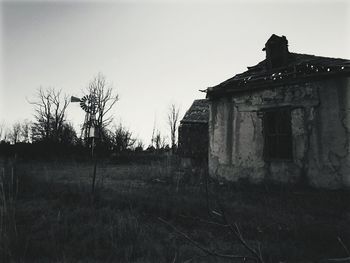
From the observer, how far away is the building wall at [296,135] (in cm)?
668

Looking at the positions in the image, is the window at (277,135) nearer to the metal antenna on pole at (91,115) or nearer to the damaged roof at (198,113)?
the metal antenna on pole at (91,115)

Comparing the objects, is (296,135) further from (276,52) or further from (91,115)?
(91,115)

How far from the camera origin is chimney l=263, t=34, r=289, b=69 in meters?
8.85

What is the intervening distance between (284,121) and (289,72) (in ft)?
5.08

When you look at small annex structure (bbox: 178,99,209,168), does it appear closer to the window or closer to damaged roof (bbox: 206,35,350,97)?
damaged roof (bbox: 206,35,350,97)

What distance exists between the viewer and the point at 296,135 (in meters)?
7.40

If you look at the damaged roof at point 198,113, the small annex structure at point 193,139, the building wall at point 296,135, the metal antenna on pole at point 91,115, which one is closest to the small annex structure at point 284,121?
the building wall at point 296,135

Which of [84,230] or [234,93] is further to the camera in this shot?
[234,93]

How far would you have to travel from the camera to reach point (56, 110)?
120 feet

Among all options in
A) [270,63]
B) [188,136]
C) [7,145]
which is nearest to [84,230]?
[270,63]

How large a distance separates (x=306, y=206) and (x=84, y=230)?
17.1 feet

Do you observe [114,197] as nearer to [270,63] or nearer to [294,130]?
[294,130]

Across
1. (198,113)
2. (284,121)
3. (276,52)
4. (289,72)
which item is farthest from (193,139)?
(289,72)

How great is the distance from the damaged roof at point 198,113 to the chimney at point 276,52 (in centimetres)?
875
